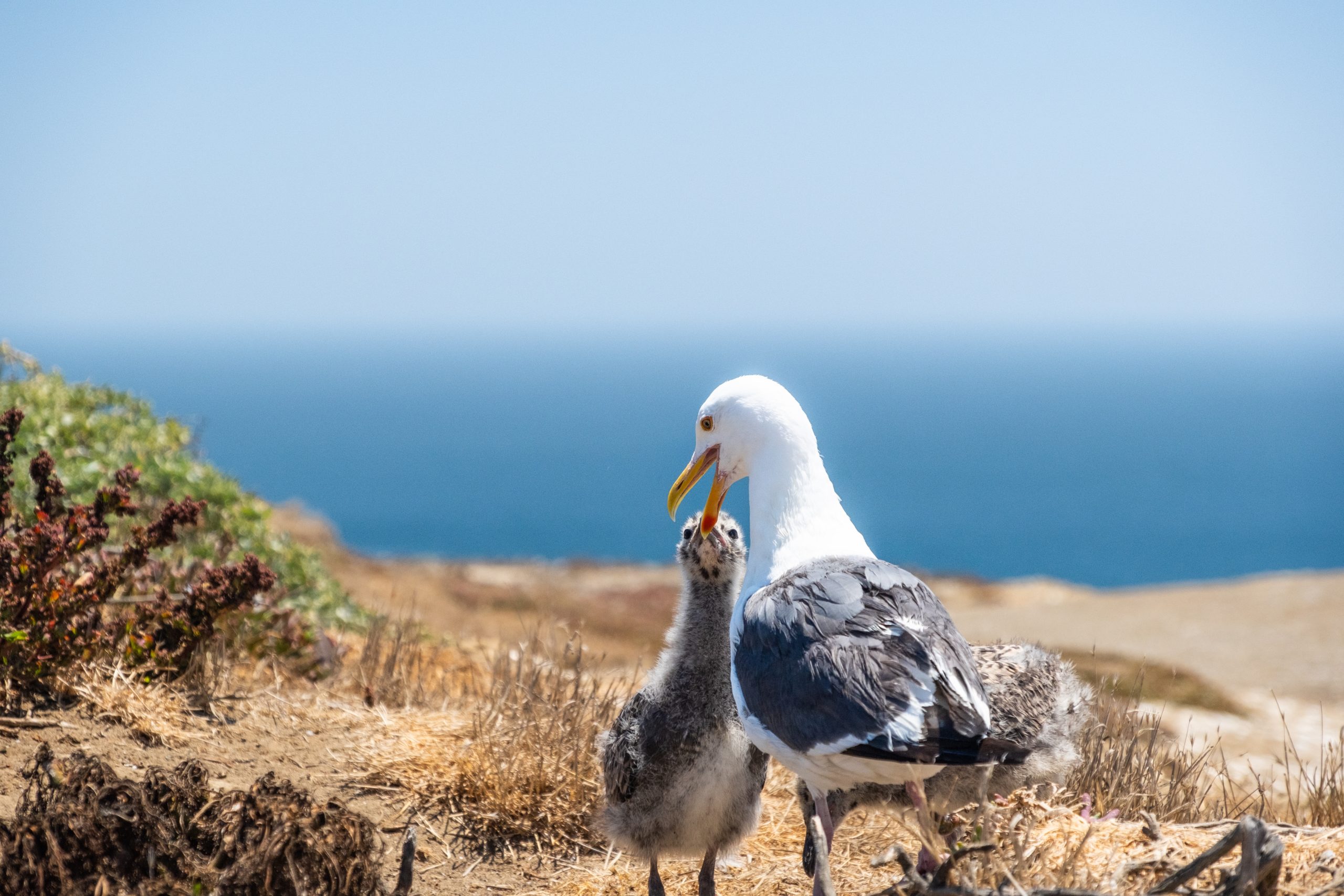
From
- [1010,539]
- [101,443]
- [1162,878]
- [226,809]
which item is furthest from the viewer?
[1010,539]

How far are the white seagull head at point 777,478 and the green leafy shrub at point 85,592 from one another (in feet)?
8.27

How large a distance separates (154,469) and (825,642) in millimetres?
5840

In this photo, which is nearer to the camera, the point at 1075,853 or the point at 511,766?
the point at 1075,853

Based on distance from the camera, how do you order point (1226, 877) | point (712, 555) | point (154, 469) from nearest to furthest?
point (1226, 877) → point (712, 555) → point (154, 469)

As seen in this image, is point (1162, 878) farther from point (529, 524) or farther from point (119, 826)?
point (529, 524)

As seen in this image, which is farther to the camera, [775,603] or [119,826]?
[775,603]

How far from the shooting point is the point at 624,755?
537 centimetres

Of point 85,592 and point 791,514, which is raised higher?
point 791,514

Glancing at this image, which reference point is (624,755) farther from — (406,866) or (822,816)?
(406,866)

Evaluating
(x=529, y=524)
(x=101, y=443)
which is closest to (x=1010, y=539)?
(x=529, y=524)

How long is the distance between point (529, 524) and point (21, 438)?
92988mm

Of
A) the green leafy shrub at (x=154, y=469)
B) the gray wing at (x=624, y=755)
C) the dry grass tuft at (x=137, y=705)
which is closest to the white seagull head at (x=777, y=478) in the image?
the gray wing at (x=624, y=755)

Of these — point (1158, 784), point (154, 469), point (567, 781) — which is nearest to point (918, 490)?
point (154, 469)

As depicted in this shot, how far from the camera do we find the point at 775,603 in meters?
4.64
